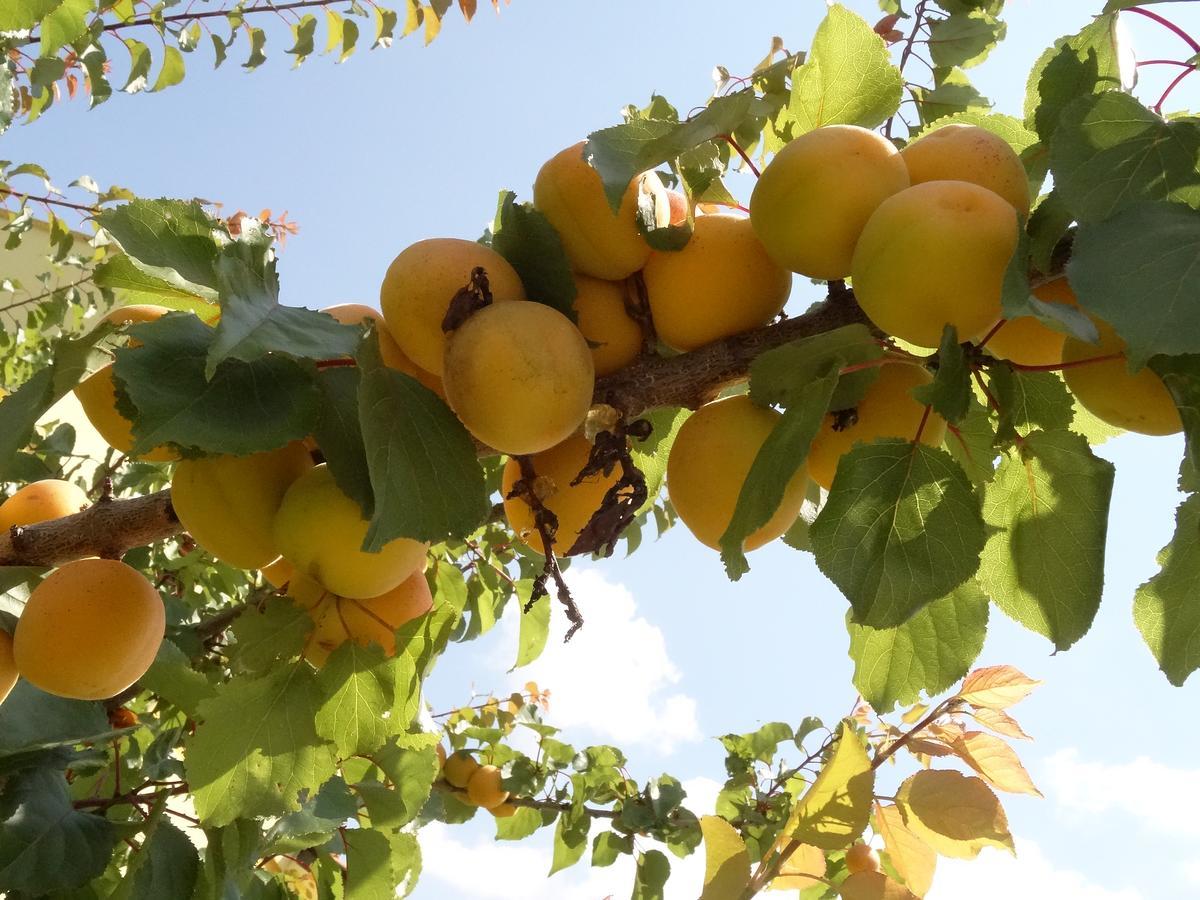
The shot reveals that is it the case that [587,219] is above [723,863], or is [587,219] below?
above

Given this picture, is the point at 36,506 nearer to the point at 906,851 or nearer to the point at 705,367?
the point at 705,367

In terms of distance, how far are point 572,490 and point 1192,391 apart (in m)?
0.45

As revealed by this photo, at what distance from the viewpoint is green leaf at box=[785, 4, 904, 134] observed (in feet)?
2.54

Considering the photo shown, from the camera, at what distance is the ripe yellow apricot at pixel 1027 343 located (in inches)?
27.3

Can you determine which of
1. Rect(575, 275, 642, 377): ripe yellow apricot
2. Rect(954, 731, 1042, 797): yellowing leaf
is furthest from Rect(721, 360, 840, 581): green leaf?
Rect(954, 731, 1042, 797): yellowing leaf

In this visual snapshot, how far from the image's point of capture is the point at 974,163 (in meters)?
0.67

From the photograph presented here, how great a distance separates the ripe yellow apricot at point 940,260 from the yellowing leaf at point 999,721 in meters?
0.99

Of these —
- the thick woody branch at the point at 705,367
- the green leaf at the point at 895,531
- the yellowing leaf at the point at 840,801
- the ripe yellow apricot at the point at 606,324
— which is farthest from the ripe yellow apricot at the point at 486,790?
the green leaf at the point at 895,531

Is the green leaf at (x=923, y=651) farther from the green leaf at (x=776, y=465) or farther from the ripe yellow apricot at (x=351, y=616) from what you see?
the ripe yellow apricot at (x=351, y=616)

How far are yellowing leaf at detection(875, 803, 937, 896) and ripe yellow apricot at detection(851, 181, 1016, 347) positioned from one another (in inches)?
34.0

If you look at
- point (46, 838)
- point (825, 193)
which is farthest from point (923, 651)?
point (46, 838)

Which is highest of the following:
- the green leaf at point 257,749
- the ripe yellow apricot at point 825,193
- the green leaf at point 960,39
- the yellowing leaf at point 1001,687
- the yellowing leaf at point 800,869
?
the green leaf at point 960,39

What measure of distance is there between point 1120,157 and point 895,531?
28cm

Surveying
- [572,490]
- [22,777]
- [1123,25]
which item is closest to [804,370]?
[572,490]
